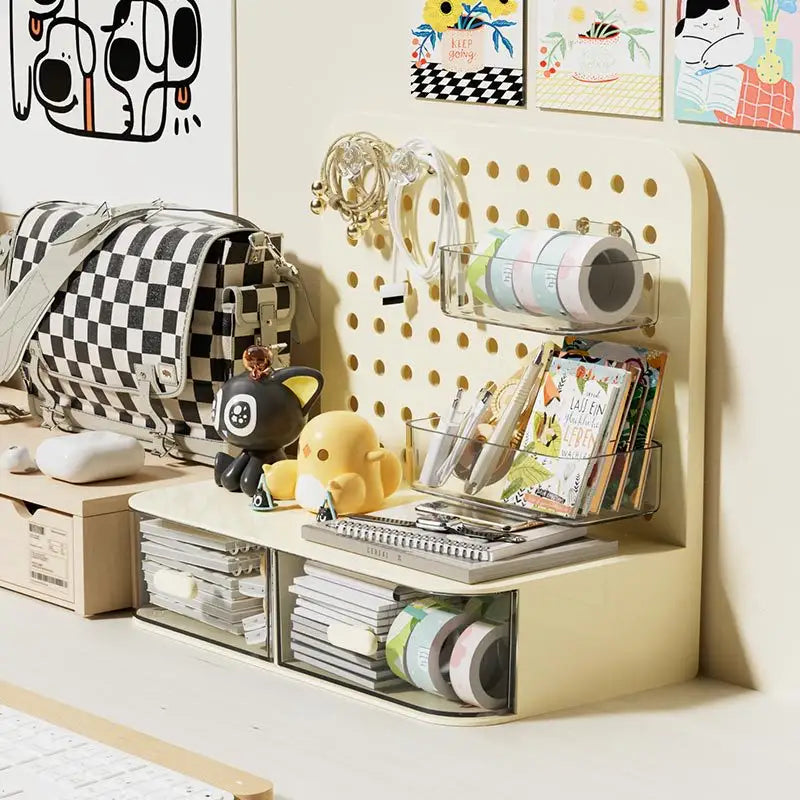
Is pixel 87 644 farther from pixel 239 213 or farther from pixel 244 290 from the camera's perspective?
pixel 239 213

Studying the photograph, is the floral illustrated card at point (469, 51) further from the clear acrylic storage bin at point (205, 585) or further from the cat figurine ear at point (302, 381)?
the clear acrylic storage bin at point (205, 585)

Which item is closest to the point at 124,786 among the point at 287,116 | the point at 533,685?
the point at 533,685

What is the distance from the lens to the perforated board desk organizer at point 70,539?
2.13 meters

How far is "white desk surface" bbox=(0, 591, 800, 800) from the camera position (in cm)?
159

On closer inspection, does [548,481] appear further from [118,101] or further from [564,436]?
[118,101]

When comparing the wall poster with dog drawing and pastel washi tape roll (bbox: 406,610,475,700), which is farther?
the wall poster with dog drawing

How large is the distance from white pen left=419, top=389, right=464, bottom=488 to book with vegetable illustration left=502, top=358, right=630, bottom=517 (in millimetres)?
94

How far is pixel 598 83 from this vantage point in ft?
6.37

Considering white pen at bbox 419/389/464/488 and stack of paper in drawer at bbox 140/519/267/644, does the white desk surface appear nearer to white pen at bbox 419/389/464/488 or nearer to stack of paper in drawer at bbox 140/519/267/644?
stack of paper in drawer at bbox 140/519/267/644

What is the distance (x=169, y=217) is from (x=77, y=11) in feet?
1.56

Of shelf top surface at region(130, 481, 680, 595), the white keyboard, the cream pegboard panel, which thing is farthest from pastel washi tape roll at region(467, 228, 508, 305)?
the white keyboard

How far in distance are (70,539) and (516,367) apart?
2.15ft

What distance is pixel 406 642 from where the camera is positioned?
1.79 metres

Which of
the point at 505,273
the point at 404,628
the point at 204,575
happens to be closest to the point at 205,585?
the point at 204,575
